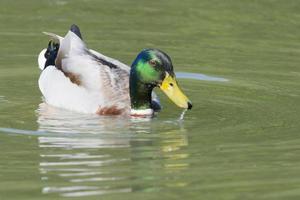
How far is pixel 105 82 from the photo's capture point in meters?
13.3

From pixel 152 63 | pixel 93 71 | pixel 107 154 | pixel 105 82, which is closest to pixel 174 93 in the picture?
pixel 152 63

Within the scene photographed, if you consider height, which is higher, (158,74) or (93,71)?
(158,74)

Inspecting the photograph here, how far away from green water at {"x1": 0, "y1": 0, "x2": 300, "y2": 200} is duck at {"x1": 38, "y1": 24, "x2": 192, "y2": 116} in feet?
0.68

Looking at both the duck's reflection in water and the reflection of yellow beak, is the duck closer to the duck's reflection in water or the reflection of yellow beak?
the reflection of yellow beak

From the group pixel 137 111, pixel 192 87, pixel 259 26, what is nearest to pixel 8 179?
pixel 137 111

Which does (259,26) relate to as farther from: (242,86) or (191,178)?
(191,178)

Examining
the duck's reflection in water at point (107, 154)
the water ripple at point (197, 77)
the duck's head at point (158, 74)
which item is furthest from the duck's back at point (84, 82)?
the water ripple at point (197, 77)

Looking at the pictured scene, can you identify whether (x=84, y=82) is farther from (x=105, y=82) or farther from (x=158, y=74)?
(x=158, y=74)

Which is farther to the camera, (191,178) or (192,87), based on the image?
(192,87)

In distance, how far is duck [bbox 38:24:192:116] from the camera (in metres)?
12.8

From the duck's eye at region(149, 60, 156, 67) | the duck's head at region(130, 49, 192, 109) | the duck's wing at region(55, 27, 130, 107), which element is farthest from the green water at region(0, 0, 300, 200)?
the duck's eye at region(149, 60, 156, 67)

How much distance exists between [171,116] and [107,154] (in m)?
2.38

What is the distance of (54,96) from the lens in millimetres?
13828

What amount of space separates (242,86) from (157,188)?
210 inches
